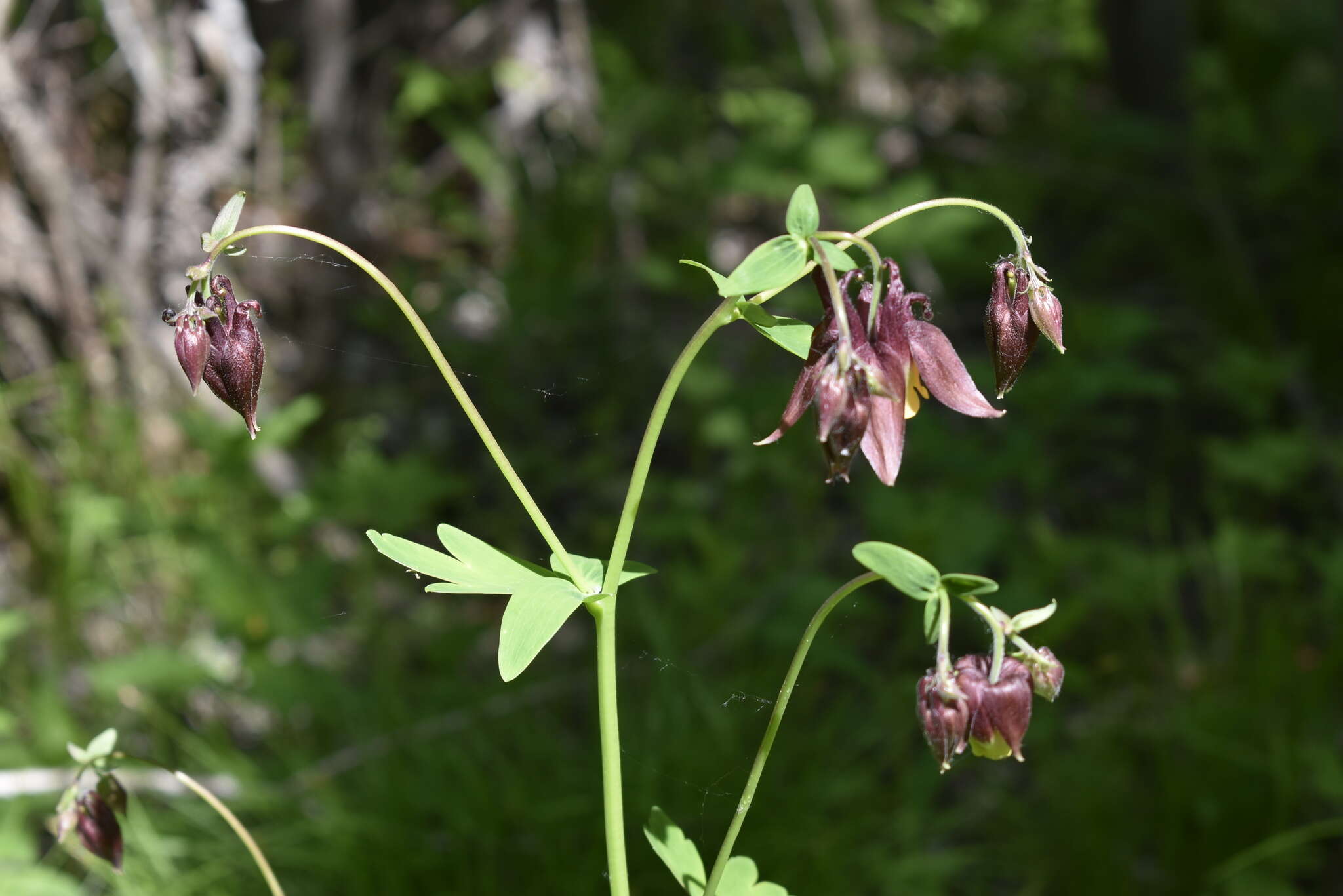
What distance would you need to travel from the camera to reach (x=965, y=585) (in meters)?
1.15

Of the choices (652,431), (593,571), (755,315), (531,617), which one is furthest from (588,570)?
(755,315)

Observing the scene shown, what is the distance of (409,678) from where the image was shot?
3.44 metres

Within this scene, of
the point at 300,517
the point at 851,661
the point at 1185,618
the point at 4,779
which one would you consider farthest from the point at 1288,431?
the point at 4,779

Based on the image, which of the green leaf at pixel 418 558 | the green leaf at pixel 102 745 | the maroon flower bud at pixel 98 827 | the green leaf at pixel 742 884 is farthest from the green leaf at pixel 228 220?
→ the green leaf at pixel 742 884

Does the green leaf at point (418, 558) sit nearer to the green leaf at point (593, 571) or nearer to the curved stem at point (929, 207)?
the green leaf at point (593, 571)

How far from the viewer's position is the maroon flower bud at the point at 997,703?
3.84 feet

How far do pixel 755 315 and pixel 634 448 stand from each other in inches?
135

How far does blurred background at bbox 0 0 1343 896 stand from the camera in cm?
283

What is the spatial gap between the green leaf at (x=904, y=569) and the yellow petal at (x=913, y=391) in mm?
186

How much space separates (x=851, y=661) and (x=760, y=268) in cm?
212

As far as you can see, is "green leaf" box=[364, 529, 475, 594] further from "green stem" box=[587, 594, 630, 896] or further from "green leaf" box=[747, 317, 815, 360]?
"green leaf" box=[747, 317, 815, 360]

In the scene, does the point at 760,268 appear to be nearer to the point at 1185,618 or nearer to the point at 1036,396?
the point at 1036,396

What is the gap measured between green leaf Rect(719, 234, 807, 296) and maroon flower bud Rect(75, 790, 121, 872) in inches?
44.1

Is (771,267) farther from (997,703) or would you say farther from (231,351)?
(231,351)
